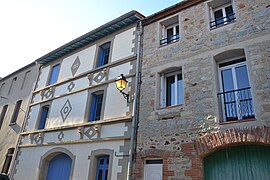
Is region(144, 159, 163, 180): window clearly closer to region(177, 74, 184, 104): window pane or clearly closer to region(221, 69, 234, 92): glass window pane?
region(177, 74, 184, 104): window pane

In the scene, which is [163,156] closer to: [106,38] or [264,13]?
[264,13]

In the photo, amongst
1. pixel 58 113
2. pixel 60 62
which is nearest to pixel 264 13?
pixel 58 113

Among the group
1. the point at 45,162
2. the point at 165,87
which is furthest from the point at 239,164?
the point at 45,162

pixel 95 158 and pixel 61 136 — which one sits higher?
pixel 61 136

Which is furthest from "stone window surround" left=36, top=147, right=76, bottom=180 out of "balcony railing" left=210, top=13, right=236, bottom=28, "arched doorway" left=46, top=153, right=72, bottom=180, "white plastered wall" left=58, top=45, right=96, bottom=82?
"balcony railing" left=210, top=13, right=236, bottom=28

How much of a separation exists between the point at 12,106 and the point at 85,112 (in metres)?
7.29

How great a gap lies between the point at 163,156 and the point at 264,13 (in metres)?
5.00

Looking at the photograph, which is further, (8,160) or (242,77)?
(8,160)

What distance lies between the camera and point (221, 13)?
24.4 feet

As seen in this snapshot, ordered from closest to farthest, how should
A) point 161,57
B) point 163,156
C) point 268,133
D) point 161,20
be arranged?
point 268,133 < point 163,156 < point 161,57 < point 161,20

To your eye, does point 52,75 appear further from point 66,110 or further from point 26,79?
point 66,110

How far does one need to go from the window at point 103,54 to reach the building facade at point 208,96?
2.66 m

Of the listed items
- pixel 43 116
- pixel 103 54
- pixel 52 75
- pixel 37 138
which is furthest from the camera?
pixel 52 75

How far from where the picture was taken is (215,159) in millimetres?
5602
